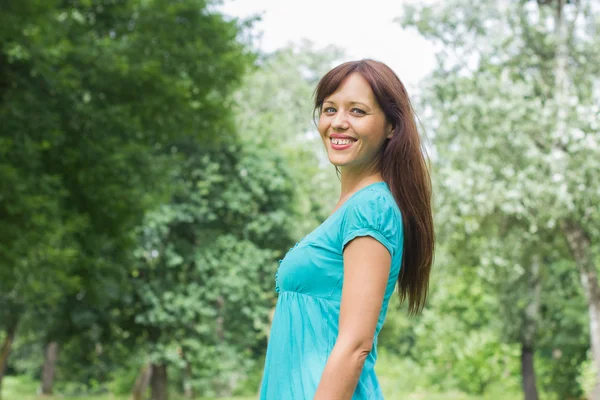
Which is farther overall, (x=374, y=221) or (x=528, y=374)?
(x=528, y=374)

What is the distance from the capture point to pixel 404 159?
2297 millimetres

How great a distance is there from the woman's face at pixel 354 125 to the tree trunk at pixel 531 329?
18939 millimetres

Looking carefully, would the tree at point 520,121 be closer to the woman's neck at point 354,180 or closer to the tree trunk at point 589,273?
the tree trunk at point 589,273

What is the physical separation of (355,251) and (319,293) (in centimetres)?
17

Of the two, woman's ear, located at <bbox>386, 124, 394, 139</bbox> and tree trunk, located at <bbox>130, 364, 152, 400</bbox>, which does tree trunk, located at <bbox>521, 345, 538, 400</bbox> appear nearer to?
tree trunk, located at <bbox>130, 364, 152, 400</bbox>

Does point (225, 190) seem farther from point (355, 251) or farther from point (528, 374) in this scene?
point (355, 251)

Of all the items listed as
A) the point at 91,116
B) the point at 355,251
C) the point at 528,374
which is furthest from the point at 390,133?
the point at 528,374

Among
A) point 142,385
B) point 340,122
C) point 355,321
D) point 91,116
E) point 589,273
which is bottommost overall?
point 142,385

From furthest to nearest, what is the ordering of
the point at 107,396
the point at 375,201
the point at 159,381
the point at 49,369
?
1. the point at 49,369
2. the point at 107,396
3. the point at 159,381
4. the point at 375,201

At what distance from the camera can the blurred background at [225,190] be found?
494 inches

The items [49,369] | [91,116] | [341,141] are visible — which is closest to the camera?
[341,141]

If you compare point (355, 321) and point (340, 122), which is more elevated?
point (340, 122)

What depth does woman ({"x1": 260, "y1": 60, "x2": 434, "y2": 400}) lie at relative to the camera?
2055 millimetres

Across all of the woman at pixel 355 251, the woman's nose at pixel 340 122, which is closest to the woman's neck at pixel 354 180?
the woman at pixel 355 251
